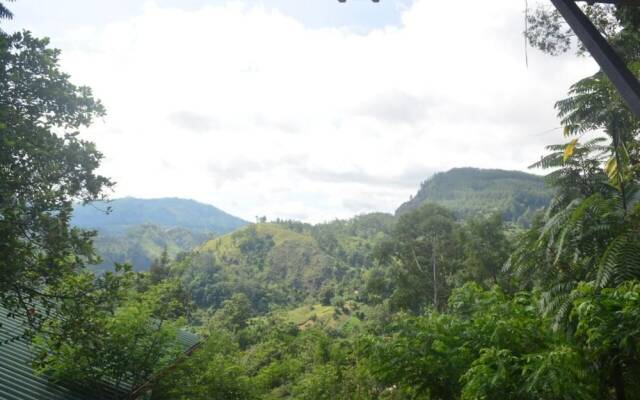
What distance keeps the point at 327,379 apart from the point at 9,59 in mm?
11349

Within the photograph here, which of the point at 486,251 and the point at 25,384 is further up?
the point at 486,251

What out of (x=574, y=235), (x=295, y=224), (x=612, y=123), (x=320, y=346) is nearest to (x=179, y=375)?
(x=574, y=235)

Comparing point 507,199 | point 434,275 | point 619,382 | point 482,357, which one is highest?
point 507,199

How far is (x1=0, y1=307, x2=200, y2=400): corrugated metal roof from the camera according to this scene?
21.2ft

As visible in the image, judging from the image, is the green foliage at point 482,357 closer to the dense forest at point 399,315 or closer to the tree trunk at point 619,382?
the dense forest at point 399,315

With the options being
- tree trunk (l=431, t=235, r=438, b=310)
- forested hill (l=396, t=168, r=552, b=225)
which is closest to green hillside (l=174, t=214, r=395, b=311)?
forested hill (l=396, t=168, r=552, b=225)

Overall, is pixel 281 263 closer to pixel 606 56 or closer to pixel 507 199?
pixel 507 199

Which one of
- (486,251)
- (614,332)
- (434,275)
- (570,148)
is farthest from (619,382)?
(434,275)

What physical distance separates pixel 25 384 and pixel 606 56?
28.9 feet

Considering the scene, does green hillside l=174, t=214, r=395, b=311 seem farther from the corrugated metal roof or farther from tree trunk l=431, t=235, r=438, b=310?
the corrugated metal roof

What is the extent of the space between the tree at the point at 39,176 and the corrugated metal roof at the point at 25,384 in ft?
6.84

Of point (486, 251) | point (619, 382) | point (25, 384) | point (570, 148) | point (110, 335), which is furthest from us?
point (486, 251)

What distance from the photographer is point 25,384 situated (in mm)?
6730

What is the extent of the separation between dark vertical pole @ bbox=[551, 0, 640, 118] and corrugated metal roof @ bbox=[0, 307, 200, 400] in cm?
786
